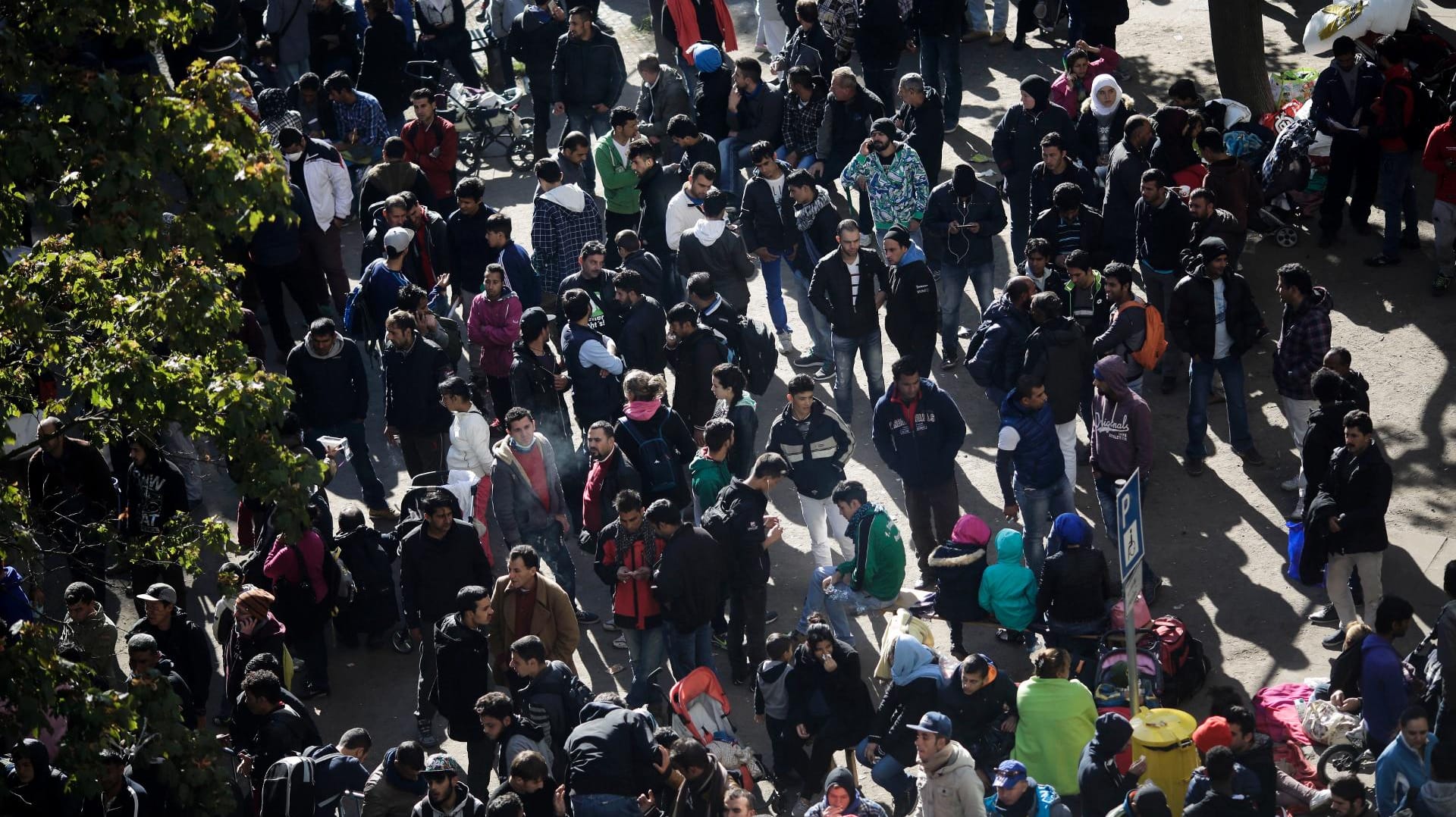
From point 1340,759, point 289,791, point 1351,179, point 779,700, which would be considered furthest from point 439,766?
point 1351,179

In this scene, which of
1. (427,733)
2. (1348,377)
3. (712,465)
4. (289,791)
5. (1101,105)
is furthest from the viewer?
(1101,105)

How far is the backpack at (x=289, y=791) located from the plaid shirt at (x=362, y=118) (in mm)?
8748

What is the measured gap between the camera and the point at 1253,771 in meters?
9.40

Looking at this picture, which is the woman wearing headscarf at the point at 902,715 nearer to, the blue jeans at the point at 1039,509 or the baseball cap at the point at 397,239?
the blue jeans at the point at 1039,509

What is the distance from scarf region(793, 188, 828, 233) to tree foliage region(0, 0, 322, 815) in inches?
228

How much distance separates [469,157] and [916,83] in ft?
17.8

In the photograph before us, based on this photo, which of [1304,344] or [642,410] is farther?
[1304,344]

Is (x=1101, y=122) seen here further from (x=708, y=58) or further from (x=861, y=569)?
(x=861, y=569)

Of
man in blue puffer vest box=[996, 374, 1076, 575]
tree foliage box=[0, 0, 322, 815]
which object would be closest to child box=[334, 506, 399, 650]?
tree foliage box=[0, 0, 322, 815]

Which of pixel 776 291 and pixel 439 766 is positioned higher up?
pixel 439 766

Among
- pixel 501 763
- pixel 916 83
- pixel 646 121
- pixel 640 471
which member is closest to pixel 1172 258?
pixel 916 83

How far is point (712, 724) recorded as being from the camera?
10523 millimetres

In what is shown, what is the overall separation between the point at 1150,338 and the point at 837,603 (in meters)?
3.13

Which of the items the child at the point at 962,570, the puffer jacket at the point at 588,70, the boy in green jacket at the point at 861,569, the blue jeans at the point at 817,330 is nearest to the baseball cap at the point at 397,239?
the blue jeans at the point at 817,330
